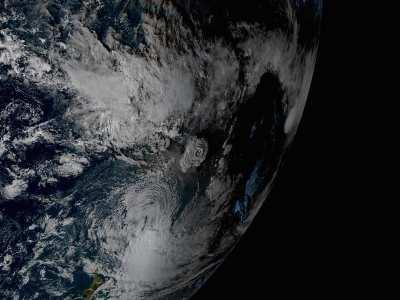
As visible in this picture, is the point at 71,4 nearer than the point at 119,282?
Yes

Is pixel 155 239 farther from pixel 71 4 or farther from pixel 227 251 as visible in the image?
pixel 71 4

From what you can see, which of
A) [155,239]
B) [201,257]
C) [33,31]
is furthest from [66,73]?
[201,257]

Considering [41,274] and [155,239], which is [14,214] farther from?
[155,239]

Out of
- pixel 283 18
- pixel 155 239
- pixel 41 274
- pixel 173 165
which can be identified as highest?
pixel 283 18

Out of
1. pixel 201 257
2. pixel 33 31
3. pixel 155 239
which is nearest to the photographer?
pixel 33 31

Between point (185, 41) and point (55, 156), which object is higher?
point (185, 41)

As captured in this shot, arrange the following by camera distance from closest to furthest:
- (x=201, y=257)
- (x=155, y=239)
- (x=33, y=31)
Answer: (x=33, y=31) < (x=155, y=239) < (x=201, y=257)
